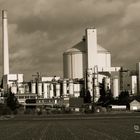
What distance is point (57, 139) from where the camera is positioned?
3778 centimetres

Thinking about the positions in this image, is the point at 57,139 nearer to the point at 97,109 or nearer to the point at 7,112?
the point at 7,112

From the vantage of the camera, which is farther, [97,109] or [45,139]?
[97,109]

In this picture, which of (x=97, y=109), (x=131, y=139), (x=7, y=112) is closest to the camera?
(x=131, y=139)

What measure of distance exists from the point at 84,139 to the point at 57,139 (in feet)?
6.62

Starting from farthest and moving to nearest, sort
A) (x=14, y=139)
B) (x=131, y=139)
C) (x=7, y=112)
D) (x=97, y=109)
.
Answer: (x=97, y=109), (x=7, y=112), (x=14, y=139), (x=131, y=139)

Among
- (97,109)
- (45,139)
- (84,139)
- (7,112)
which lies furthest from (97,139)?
(97,109)

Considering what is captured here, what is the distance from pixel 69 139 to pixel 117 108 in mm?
161494

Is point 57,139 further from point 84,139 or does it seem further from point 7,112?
point 7,112

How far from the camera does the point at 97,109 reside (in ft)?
616

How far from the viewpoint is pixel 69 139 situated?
37.3 metres

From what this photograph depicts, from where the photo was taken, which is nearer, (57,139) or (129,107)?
(57,139)

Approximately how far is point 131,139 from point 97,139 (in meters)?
2.37

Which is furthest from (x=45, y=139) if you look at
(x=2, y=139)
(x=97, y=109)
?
(x=97, y=109)

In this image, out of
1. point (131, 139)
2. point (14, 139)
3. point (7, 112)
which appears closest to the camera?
point (131, 139)
